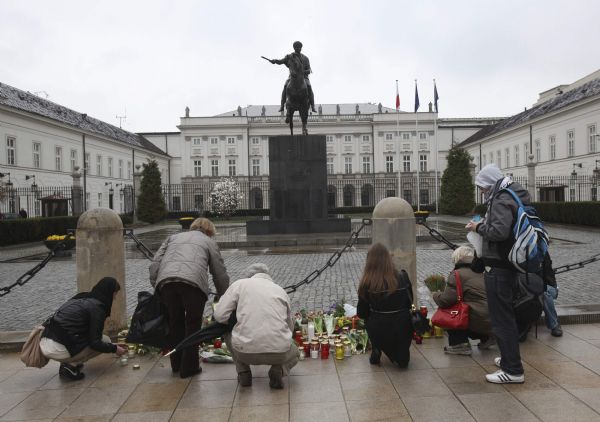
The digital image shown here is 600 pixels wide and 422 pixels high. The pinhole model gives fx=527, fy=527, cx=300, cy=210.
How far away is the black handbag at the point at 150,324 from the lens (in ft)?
15.8

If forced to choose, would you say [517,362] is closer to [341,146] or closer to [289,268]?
[289,268]

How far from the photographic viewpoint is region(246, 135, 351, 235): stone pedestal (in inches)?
728

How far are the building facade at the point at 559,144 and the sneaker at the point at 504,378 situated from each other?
101ft

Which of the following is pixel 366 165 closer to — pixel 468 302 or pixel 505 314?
pixel 468 302

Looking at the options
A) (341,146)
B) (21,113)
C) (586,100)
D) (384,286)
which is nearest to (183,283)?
(384,286)

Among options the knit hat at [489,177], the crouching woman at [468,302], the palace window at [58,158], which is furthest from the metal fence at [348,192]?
the knit hat at [489,177]


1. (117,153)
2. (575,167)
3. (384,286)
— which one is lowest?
(384,286)

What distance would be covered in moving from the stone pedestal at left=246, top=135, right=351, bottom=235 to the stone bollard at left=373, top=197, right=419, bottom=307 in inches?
459

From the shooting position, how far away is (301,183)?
18578 millimetres

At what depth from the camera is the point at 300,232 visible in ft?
60.8

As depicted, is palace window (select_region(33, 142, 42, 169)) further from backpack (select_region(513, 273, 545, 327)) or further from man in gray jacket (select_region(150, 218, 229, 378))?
backpack (select_region(513, 273, 545, 327))

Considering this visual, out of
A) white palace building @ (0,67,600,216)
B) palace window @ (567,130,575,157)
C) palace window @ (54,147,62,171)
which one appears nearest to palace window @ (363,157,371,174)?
white palace building @ (0,67,600,216)

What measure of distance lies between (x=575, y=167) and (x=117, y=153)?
4388 centimetres

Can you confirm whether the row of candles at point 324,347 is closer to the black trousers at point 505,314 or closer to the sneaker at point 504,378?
the sneaker at point 504,378
